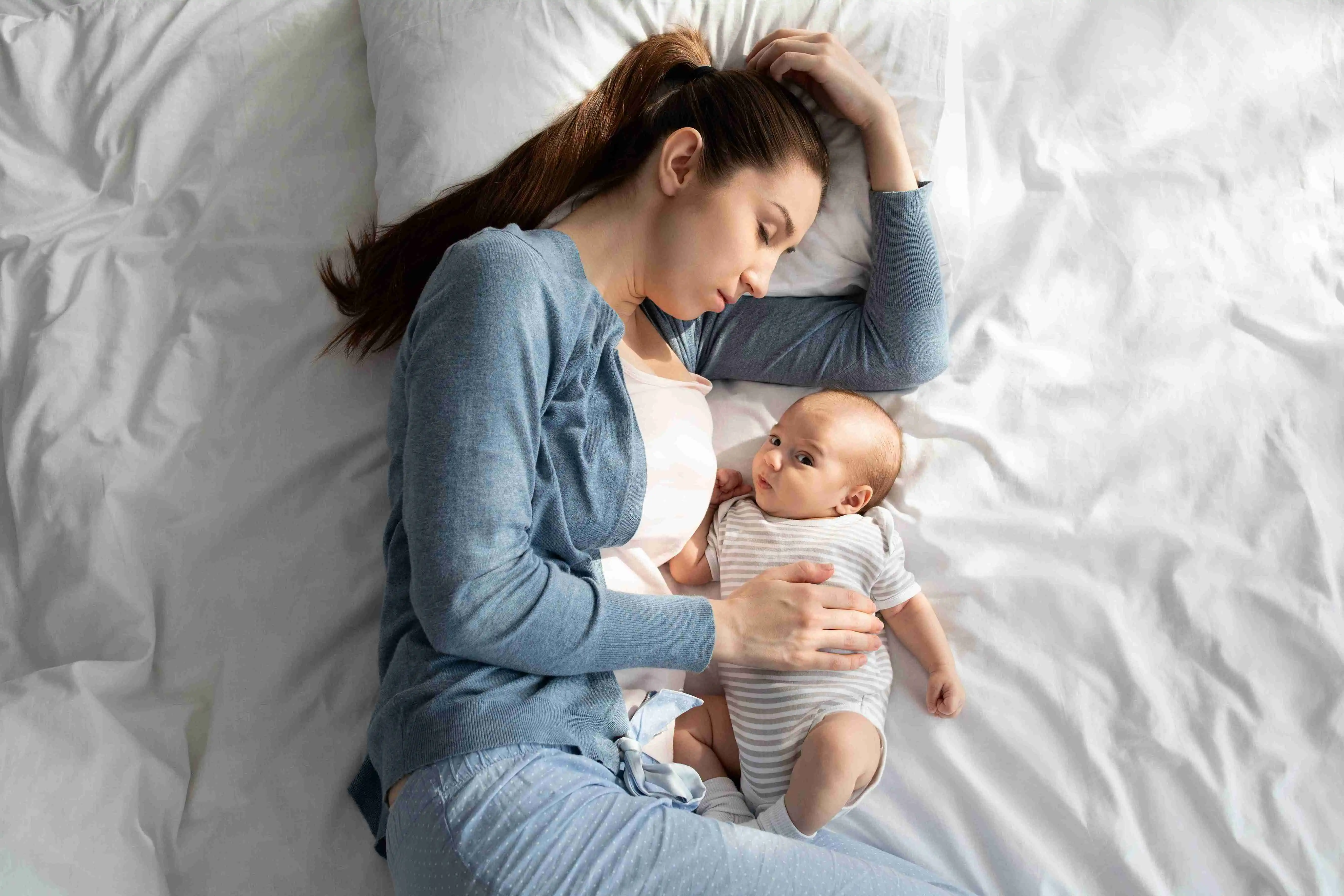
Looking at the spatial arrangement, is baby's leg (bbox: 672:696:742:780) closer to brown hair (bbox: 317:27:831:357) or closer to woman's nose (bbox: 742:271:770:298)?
woman's nose (bbox: 742:271:770:298)

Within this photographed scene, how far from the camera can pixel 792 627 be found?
3.86 feet

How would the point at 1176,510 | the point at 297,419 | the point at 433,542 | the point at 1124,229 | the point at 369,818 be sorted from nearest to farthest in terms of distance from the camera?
the point at 433,542 → the point at 369,818 → the point at 1176,510 → the point at 297,419 → the point at 1124,229

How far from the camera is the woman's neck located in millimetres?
1243

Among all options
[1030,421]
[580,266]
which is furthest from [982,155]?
[580,266]

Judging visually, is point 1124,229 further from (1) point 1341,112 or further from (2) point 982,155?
(1) point 1341,112

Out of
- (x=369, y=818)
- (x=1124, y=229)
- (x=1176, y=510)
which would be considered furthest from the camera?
(x=1124, y=229)

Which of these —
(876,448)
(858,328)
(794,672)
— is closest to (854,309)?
(858,328)

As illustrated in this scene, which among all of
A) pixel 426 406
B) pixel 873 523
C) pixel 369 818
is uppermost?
pixel 426 406

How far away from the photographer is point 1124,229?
152cm

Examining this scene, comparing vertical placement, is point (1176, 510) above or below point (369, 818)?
above

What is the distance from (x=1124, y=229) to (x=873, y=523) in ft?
2.08

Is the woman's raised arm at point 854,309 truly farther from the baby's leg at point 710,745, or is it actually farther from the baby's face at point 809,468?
the baby's leg at point 710,745

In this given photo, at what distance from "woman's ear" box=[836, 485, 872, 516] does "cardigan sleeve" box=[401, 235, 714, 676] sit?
0.41m

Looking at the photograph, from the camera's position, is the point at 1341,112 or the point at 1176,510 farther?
the point at 1341,112
